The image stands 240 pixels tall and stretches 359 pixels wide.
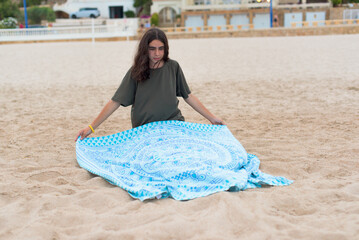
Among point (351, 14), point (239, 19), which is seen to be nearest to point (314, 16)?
point (351, 14)

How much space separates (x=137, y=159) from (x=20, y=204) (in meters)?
0.92

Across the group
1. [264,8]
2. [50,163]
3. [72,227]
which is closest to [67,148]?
[50,163]

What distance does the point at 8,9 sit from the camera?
1893 inches

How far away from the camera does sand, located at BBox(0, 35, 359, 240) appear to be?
2598mm

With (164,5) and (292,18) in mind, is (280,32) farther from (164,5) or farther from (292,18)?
(164,5)

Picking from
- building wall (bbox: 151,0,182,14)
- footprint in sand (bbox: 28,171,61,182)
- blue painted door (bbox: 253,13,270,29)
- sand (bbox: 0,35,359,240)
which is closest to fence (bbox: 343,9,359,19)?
blue painted door (bbox: 253,13,270,29)

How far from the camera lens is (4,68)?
43.3 ft

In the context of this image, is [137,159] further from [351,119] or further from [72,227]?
[351,119]

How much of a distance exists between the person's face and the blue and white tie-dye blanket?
1.82 feet

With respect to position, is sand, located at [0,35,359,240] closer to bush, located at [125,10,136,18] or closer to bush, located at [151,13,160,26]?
bush, located at [151,13,160,26]

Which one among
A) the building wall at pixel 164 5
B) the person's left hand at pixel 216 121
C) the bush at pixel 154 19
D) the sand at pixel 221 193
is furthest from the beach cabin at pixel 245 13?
the person's left hand at pixel 216 121

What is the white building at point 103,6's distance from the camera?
169 ft

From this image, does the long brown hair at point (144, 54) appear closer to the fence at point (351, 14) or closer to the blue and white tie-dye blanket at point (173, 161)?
the blue and white tie-dye blanket at point (173, 161)

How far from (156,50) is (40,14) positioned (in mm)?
47876
